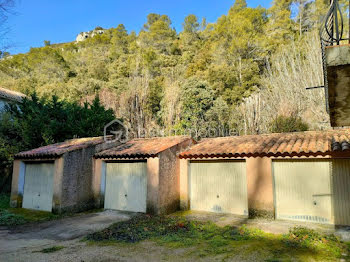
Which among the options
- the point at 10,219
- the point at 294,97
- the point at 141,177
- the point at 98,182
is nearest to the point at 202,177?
the point at 141,177

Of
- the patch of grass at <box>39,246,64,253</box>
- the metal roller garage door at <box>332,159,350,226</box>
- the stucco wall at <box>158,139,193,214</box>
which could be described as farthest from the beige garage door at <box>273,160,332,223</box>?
the patch of grass at <box>39,246,64,253</box>

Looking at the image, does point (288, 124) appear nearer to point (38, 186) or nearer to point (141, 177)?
point (141, 177)

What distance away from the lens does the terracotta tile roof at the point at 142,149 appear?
9.55 m

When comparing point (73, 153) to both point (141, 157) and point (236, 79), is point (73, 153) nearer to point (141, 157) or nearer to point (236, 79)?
point (141, 157)

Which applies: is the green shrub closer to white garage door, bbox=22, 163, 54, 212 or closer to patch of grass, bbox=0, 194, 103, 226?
patch of grass, bbox=0, 194, 103, 226

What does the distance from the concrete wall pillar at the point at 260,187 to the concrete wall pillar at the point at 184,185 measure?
2754 mm

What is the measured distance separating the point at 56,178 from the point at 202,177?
622cm

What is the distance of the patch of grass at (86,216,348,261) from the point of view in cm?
532

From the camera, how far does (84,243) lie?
621 centimetres

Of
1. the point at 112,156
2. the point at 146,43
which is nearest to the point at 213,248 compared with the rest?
the point at 112,156

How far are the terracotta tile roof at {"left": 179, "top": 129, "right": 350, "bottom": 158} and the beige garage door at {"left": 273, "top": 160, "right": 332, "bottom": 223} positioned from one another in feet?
1.83

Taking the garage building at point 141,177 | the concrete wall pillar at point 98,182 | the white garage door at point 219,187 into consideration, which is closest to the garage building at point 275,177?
the white garage door at point 219,187

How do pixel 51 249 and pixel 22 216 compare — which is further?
pixel 22 216

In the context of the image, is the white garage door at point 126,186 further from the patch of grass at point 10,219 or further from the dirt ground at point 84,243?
the patch of grass at point 10,219
